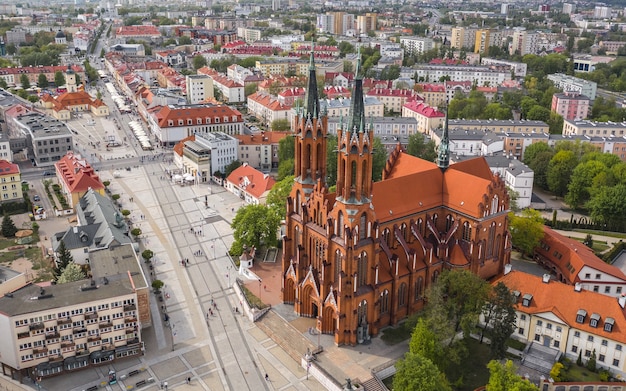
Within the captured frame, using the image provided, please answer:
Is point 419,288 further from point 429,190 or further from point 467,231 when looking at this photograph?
→ point 429,190

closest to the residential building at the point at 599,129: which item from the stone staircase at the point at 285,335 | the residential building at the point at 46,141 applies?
the stone staircase at the point at 285,335

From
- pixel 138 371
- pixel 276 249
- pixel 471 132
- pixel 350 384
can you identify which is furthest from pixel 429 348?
pixel 471 132

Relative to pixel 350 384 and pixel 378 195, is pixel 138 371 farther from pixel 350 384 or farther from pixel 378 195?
pixel 378 195

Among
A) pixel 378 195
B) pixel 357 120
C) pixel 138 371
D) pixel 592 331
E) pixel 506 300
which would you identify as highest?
pixel 357 120

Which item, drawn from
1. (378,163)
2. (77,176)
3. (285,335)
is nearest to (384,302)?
(285,335)

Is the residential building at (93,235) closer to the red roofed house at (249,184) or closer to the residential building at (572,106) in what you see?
the red roofed house at (249,184)

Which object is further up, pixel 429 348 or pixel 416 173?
pixel 416 173

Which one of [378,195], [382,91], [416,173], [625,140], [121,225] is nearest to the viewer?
[378,195]
